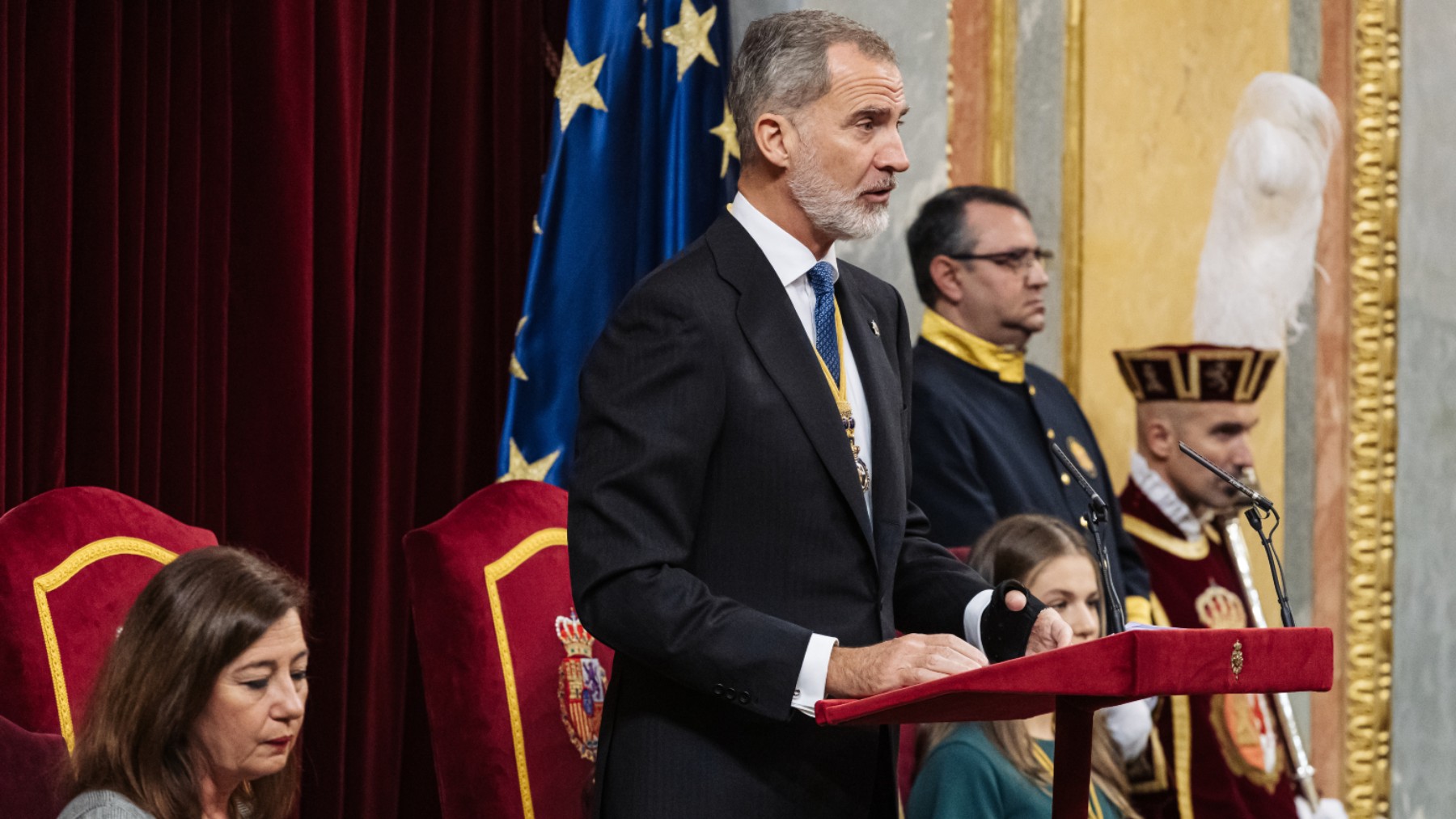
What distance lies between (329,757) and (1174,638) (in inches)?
84.1

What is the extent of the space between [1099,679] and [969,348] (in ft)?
8.00

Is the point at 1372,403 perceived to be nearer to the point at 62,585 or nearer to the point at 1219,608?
the point at 1219,608

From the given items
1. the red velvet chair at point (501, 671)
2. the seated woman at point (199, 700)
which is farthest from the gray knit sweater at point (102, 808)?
the red velvet chair at point (501, 671)

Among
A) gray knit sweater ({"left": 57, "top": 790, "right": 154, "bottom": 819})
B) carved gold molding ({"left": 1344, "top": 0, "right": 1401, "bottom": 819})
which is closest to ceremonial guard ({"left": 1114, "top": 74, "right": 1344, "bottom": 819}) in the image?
carved gold molding ({"left": 1344, "top": 0, "right": 1401, "bottom": 819})

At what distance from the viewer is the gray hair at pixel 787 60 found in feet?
6.61

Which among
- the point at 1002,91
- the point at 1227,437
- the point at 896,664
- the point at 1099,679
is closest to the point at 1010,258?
the point at 1002,91

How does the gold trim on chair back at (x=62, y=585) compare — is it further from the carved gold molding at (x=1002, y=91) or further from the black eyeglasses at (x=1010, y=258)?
the carved gold molding at (x=1002, y=91)

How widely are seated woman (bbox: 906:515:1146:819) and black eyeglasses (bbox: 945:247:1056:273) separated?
990 millimetres

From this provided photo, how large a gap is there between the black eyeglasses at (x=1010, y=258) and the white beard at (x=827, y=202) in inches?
72.0

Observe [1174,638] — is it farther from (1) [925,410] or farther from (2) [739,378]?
(1) [925,410]

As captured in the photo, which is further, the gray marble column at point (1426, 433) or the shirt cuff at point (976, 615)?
the gray marble column at point (1426, 433)

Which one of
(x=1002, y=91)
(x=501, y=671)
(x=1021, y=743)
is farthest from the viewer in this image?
(x=1002, y=91)

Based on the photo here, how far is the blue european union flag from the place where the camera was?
3.52 meters

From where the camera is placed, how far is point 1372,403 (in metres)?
4.46
